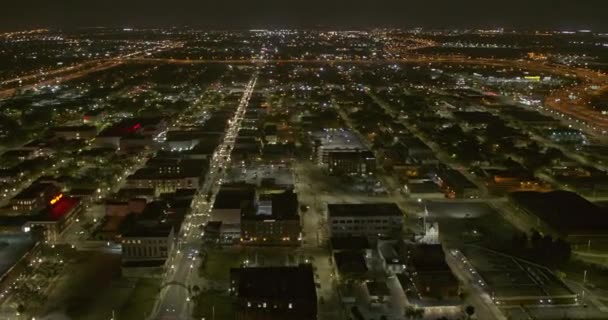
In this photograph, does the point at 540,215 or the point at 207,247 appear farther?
the point at 540,215

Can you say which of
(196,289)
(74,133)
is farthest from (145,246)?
(74,133)

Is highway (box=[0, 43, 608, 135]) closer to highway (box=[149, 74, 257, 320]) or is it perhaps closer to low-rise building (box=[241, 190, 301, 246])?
highway (box=[149, 74, 257, 320])

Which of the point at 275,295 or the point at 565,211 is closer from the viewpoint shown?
the point at 275,295

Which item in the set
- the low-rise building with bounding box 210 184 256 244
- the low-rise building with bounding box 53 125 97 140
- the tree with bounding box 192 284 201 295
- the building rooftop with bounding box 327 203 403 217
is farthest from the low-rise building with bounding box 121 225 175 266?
the low-rise building with bounding box 53 125 97 140

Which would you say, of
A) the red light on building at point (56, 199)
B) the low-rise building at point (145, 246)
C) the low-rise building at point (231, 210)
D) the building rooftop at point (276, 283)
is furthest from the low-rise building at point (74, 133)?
the building rooftop at point (276, 283)

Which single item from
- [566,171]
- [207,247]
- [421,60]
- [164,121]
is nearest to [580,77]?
[421,60]

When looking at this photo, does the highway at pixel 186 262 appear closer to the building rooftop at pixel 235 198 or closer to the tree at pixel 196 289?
the tree at pixel 196 289

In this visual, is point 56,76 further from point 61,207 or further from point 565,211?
point 565,211

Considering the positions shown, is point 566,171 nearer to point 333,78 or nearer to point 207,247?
point 207,247
